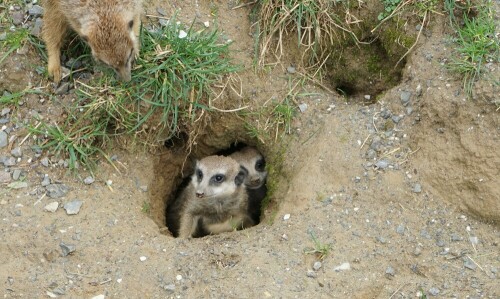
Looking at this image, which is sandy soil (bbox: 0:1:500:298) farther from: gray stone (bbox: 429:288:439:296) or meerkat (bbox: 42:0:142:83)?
meerkat (bbox: 42:0:142:83)

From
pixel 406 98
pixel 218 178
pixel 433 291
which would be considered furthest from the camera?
→ pixel 218 178

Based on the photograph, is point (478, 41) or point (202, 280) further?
point (478, 41)

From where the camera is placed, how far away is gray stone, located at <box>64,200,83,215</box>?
422cm

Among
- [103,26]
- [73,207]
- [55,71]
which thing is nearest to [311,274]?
[73,207]

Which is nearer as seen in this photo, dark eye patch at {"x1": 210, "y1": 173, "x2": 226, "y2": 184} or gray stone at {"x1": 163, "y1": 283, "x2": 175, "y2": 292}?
gray stone at {"x1": 163, "y1": 283, "x2": 175, "y2": 292}

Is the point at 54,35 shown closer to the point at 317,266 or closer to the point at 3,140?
the point at 3,140

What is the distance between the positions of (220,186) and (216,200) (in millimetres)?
163

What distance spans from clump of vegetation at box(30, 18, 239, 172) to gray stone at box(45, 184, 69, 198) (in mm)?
163

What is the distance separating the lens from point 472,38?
4379 millimetres

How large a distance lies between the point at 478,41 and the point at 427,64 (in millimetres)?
357

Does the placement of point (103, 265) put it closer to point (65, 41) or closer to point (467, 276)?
point (65, 41)

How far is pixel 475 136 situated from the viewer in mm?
4156

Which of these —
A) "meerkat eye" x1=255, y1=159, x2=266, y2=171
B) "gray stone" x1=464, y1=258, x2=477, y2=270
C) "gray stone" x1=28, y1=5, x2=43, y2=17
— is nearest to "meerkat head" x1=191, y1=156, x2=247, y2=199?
"meerkat eye" x1=255, y1=159, x2=266, y2=171

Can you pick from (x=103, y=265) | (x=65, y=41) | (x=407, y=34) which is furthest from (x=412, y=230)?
(x=65, y=41)
